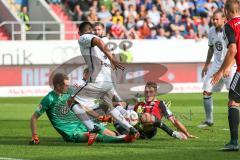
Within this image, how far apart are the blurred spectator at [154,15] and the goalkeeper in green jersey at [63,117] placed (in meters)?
21.0

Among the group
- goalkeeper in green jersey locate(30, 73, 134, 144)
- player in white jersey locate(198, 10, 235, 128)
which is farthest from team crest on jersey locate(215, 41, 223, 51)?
goalkeeper in green jersey locate(30, 73, 134, 144)

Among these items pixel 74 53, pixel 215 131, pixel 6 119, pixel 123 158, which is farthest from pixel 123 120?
pixel 74 53

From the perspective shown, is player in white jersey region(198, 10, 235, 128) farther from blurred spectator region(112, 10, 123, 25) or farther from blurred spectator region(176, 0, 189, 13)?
blurred spectator region(176, 0, 189, 13)

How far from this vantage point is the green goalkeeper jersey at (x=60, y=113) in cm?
1276

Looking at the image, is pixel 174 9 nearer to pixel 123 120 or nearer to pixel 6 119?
pixel 6 119

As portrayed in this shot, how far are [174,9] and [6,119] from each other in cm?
1776

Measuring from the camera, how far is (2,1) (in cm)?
3322

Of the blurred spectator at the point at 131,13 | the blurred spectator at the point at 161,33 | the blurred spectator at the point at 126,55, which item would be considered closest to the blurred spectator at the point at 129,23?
the blurred spectator at the point at 131,13

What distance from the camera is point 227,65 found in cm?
1127

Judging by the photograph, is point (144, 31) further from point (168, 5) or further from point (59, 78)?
point (59, 78)

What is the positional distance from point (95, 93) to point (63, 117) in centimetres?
63

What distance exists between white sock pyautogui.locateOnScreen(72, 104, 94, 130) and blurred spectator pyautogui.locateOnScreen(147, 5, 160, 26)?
21251 mm

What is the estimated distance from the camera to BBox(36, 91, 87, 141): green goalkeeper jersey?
41.9ft

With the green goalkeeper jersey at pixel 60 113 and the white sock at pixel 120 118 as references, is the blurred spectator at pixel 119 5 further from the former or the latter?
the white sock at pixel 120 118
